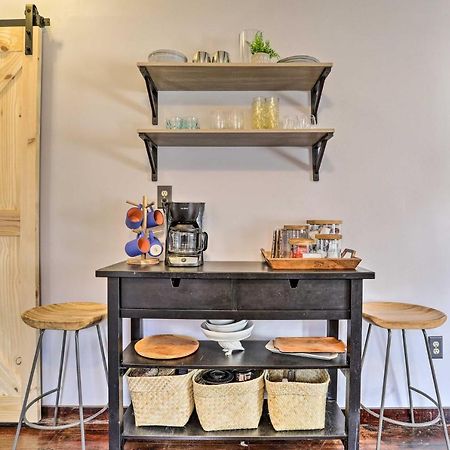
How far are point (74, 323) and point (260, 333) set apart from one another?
36.9 inches

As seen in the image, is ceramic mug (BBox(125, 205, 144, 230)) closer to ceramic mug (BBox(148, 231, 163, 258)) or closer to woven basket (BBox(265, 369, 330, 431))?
ceramic mug (BBox(148, 231, 163, 258))

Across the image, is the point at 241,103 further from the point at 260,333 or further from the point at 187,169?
the point at 260,333

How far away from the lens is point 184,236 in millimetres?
1700

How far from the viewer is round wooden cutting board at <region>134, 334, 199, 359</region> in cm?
164

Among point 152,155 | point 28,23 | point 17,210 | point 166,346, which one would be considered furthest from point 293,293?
point 28,23

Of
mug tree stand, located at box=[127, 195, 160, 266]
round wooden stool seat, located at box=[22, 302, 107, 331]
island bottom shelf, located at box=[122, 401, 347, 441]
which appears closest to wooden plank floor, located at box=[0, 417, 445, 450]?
island bottom shelf, located at box=[122, 401, 347, 441]

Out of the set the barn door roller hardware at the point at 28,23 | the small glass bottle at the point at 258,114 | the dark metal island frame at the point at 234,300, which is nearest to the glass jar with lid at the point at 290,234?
the dark metal island frame at the point at 234,300

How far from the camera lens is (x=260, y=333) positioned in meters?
2.03

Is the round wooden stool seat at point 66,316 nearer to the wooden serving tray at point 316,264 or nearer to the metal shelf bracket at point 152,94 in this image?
the wooden serving tray at point 316,264

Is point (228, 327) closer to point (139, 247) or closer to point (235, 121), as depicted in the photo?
point (139, 247)

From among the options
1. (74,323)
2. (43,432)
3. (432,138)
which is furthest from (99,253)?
(432,138)

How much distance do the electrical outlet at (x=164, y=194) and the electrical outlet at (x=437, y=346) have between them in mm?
1584

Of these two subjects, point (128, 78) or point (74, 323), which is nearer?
point (74, 323)

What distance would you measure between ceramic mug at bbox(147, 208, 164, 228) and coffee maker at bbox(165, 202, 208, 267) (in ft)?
0.21
